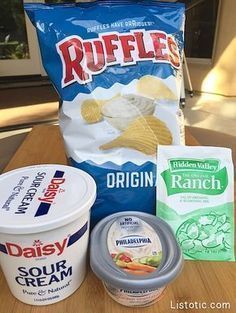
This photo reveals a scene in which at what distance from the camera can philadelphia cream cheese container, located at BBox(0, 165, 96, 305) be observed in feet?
0.98

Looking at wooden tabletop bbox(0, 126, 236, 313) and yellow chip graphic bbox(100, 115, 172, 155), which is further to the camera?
yellow chip graphic bbox(100, 115, 172, 155)

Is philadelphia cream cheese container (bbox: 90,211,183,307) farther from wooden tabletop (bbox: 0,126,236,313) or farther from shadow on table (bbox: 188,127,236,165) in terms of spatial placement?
shadow on table (bbox: 188,127,236,165)

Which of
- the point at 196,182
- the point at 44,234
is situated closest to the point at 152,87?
the point at 196,182

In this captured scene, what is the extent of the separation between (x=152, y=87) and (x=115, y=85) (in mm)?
58

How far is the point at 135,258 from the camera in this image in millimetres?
344

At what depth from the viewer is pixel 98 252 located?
347mm

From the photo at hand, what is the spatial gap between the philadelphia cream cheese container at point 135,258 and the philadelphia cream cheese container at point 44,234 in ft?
0.11

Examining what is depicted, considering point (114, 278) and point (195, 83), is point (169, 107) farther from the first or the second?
point (195, 83)

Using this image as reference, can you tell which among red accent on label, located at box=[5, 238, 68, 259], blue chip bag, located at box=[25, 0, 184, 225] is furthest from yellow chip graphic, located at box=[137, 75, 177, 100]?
red accent on label, located at box=[5, 238, 68, 259]

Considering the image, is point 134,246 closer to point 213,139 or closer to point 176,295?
point 176,295

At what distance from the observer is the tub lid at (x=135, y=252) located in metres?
0.31

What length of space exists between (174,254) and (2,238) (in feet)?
0.64

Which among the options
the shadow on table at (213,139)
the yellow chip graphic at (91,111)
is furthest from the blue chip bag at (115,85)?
the shadow on table at (213,139)

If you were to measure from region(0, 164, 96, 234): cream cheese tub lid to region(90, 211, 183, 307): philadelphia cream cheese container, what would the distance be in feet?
0.22
